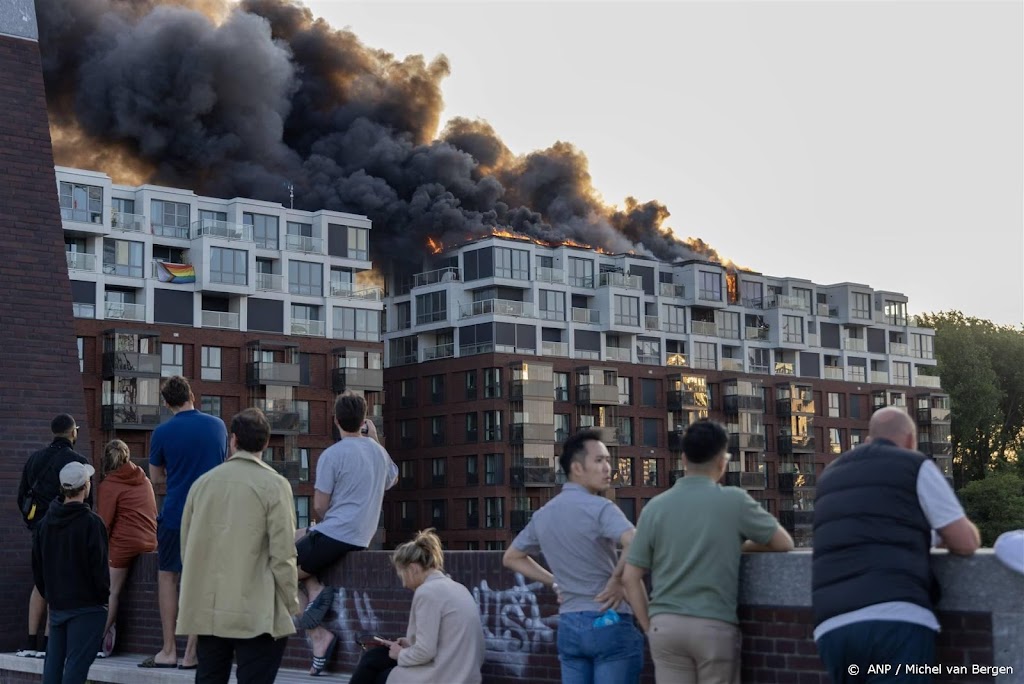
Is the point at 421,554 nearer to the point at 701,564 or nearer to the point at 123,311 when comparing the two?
the point at 701,564

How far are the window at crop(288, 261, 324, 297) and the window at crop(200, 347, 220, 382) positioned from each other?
22.4 feet

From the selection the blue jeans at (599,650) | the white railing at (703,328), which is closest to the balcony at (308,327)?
the white railing at (703,328)

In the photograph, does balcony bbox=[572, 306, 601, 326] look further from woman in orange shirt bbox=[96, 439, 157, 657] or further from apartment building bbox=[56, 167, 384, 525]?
woman in orange shirt bbox=[96, 439, 157, 657]

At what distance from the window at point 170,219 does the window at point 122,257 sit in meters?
2.07

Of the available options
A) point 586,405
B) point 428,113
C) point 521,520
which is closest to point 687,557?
point 521,520

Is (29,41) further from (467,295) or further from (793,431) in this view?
(793,431)

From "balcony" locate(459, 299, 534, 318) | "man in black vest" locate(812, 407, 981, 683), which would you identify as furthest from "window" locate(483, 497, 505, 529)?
"man in black vest" locate(812, 407, 981, 683)

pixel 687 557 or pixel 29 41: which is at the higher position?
pixel 29 41

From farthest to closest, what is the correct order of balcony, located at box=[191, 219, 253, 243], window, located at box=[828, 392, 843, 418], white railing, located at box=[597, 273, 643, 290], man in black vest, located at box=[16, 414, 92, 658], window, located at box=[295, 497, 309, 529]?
window, located at box=[828, 392, 843, 418], white railing, located at box=[597, 273, 643, 290], balcony, located at box=[191, 219, 253, 243], window, located at box=[295, 497, 309, 529], man in black vest, located at box=[16, 414, 92, 658]

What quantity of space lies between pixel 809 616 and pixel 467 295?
3086 inches

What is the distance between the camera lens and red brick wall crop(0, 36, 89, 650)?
15125 mm

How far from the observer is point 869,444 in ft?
20.2

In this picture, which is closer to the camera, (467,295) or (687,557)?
(687,557)

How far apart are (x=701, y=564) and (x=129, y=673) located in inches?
239
